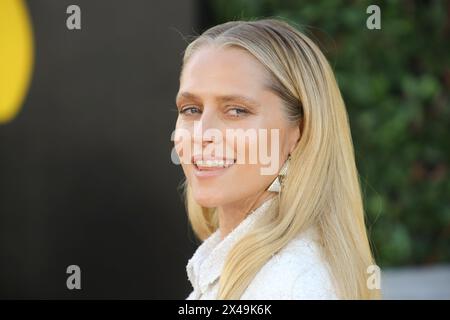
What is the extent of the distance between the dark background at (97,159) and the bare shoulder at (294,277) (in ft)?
8.75

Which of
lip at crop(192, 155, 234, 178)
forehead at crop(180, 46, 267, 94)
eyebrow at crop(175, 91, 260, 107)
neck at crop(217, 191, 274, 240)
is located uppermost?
forehead at crop(180, 46, 267, 94)

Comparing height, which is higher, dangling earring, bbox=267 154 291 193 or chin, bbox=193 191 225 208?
dangling earring, bbox=267 154 291 193

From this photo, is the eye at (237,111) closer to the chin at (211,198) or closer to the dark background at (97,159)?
the chin at (211,198)

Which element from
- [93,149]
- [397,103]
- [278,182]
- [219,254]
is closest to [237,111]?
[278,182]

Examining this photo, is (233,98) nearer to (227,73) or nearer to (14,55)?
(227,73)

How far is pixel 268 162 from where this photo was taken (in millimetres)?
2018

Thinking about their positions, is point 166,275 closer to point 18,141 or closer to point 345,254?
point 18,141

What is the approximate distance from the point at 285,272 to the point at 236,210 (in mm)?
394

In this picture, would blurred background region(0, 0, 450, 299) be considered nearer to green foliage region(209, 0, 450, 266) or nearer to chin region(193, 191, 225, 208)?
green foliage region(209, 0, 450, 266)

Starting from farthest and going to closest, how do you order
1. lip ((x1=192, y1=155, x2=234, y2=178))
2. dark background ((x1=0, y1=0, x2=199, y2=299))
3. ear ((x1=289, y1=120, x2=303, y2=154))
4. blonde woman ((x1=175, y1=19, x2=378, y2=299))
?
1. dark background ((x1=0, y1=0, x2=199, y2=299))
2. ear ((x1=289, y1=120, x2=303, y2=154))
3. lip ((x1=192, y1=155, x2=234, y2=178))
4. blonde woman ((x1=175, y1=19, x2=378, y2=299))

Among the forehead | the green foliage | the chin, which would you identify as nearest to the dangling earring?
the chin

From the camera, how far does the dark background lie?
4453 mm

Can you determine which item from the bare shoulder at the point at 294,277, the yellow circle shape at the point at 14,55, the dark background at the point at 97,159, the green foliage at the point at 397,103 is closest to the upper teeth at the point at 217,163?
the bare shoulder at the point at 294,277

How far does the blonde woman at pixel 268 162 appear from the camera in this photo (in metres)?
1.88
